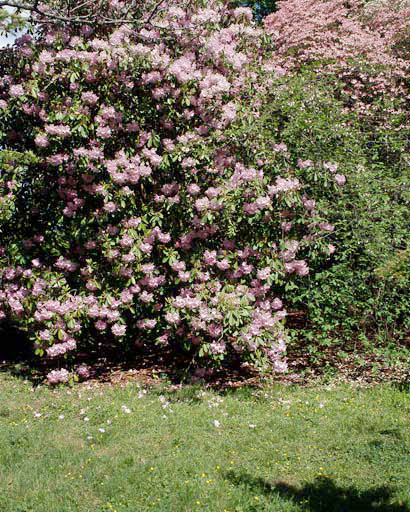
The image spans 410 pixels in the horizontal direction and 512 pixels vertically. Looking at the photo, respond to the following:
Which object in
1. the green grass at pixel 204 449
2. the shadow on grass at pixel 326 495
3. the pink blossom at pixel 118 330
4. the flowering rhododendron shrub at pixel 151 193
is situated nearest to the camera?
the shadow on grass at pixel 326 495

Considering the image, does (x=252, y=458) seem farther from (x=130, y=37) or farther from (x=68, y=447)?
(x=130, y=37)

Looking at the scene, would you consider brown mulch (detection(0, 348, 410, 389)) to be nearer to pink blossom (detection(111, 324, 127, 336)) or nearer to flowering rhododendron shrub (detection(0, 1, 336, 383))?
flowering rhododendron shrub (detection(0, 1, 336, 383))

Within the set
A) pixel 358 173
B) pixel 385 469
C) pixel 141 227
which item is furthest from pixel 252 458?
pixel 358 173

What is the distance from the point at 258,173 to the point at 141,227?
133 cm

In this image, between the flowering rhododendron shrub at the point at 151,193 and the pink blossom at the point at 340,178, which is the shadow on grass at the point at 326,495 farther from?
the pink blossom at the point at 340,178

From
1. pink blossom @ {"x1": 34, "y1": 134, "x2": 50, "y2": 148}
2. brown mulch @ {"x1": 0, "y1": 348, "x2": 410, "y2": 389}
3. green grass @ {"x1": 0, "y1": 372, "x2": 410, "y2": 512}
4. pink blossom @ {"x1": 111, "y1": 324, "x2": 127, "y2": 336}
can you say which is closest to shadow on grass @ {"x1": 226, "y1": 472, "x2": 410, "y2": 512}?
green grass @ {"x1": 0, "y1": 372, "x2": 410, "y2": 512}

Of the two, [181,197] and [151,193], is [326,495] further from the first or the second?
[151,193]

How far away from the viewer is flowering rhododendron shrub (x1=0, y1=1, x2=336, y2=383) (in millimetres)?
6121

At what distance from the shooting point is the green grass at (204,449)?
372 cm

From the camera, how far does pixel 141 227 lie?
6180mm

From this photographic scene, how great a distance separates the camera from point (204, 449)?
4492mm

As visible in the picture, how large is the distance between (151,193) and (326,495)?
3.79m

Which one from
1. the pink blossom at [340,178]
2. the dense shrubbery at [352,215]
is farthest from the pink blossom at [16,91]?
the pink blossom at [340,178]

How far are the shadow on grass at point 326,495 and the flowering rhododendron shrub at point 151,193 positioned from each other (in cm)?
212
